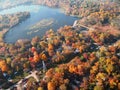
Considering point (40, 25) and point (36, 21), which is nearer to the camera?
point (40, 25)

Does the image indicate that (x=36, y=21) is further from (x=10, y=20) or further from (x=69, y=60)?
(x=69, y=60)

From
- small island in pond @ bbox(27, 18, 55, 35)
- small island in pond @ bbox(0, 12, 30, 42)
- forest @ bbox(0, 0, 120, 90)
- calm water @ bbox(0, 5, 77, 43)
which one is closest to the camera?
forest @ bbox(0, 0, 120, 90)

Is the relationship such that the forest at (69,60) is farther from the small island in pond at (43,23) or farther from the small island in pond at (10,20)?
the small island in pond at (10,20)

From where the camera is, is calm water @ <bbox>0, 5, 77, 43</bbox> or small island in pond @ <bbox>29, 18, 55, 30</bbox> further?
small island in pond @ <bbox>29, 18, 55, 30</bbox>

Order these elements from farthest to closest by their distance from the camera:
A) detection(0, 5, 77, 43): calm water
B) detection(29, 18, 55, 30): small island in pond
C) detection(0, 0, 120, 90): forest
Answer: detection(29, 18, 55, 30): small island in pond → detection(0, 5, 77, 43): calm water → detection(0, 0, 120, 90): forest

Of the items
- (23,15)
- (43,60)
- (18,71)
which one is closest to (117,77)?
(43,60)

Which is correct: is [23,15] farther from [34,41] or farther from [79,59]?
[79,59]

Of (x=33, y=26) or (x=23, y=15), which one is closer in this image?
(x=33, y=26)

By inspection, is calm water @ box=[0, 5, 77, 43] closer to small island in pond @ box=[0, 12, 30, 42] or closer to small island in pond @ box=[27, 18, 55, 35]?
small island in pond @ box=[27, 18, 55, 35]

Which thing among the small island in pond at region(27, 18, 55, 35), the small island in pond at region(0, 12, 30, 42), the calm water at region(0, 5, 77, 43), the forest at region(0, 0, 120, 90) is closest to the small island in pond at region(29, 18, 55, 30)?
the small island in pond at region(27, 18, 55, 35)

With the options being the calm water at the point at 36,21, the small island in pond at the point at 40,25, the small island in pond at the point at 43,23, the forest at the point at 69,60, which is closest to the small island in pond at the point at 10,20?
the calm water at the point at 36,21

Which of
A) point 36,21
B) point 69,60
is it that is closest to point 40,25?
point 36,21
